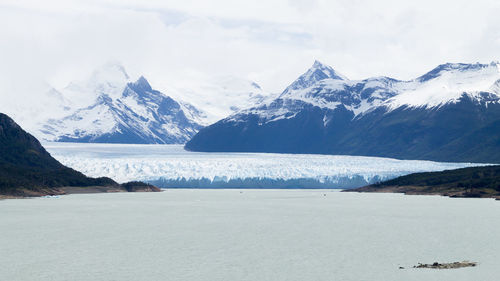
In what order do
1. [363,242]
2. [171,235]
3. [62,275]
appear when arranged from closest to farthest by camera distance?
1. [62,275]
2. [363,242]
3. [171,235]

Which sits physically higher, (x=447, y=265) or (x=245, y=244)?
(x=245, y=244)

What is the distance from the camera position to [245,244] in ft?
268

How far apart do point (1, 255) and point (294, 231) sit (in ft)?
124

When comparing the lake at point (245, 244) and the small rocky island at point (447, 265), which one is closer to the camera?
the lake at point (245, 244)

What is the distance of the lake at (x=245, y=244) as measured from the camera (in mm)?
61406

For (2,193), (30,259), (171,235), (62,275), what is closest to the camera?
(62,275)

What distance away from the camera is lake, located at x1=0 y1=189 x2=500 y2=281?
201 ft

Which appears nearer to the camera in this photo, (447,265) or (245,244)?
(447,265)

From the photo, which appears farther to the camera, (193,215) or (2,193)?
(2,193)

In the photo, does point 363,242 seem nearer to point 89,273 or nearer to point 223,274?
point 223,274

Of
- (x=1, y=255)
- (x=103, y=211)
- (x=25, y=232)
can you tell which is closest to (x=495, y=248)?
(x=1, y=255)

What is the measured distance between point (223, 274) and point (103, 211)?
79.0m

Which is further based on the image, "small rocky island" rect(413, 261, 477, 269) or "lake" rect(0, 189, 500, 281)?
"small rocky island" rect(413, 261, 477, 269)

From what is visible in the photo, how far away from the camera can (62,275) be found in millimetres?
60188
